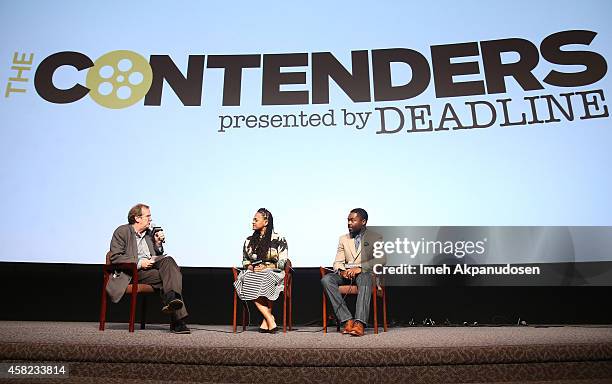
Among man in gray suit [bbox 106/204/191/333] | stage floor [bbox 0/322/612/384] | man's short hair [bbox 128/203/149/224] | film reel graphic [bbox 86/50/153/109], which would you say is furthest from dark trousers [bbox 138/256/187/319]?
film reel graphic [bbox 86/50/153/109]

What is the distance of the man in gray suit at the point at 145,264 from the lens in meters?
2.88

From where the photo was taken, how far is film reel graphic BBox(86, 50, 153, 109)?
370cm

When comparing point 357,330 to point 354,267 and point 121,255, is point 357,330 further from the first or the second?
point 121,255

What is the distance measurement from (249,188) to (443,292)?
1.74m

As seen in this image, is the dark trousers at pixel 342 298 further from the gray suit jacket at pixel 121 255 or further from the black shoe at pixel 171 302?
the gray suit jacket at pixel 121 255

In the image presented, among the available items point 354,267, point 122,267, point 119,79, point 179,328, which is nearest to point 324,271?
point 354,267

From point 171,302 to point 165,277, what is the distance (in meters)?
0.20

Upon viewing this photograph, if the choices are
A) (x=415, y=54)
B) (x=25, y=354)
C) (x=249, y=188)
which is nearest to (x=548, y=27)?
(x=415, y=54)

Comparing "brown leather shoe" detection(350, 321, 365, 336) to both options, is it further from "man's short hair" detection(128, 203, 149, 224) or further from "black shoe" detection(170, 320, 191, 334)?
"man's short hair" detection(128, 203, 149, 224)

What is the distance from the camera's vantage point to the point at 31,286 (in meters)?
3.69

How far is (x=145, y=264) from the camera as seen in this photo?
3018 millimetres

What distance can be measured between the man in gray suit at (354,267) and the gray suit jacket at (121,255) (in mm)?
1285

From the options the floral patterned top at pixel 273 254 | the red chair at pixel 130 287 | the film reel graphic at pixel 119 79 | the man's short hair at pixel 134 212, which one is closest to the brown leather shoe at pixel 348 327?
the floral patterned top at pixel 273 254

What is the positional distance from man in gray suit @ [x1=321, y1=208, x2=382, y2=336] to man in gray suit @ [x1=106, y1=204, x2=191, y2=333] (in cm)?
97
